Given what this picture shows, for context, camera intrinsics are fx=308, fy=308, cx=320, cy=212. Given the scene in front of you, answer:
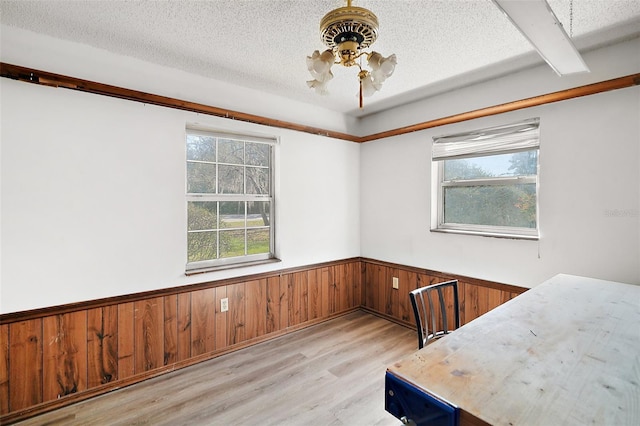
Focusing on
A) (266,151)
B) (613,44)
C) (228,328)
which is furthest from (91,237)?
(613,44)

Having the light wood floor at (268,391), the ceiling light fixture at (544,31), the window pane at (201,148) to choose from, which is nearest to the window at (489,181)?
the ceiling light fixture at (544,31)

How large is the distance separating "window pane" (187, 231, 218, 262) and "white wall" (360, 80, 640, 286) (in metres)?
2.18

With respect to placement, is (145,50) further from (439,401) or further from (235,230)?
(439,401)

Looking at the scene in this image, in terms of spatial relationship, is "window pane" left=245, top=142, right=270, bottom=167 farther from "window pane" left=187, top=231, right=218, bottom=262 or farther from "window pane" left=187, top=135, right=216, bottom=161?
"window pane" left=187, top=231, right=218, bottom=262

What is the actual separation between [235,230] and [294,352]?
50.3 inches

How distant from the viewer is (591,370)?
0.99 meters

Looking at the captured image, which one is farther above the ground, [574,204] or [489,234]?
[574,204]

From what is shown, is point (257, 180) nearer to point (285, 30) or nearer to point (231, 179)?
point (231, 179)

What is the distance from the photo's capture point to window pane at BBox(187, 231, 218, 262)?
2766 millimetres

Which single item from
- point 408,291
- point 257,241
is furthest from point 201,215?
point 408,291

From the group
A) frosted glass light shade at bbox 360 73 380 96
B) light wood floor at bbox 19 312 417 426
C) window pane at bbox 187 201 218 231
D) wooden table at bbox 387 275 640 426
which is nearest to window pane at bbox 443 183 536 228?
wooden table at bbox 387 275 640 426

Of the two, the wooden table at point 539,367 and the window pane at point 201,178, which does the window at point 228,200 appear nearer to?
the window pane at point 201,178

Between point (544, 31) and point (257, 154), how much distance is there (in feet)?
8.08

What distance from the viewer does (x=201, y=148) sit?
2791 millimetres
